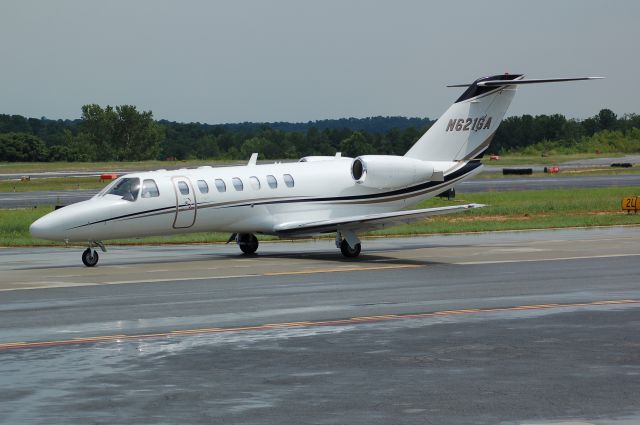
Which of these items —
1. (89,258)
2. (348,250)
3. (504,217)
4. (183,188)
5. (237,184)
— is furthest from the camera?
(504,217)

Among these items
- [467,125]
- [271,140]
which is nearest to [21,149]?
[271,140]

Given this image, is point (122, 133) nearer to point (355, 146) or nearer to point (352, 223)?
point (355, 146)

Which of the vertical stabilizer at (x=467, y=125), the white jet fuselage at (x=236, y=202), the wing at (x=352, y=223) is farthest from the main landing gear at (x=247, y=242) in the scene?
the vertical stabilizer at (x=467, y=125)

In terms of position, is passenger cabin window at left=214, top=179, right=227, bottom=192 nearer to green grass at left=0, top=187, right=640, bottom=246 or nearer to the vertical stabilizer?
the vertical stabilizer

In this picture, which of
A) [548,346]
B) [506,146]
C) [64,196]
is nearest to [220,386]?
[548,346]

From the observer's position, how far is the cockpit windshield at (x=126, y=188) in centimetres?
2977

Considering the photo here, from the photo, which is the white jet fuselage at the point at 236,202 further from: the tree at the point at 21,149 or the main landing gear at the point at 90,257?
the tree at the point at 21,149

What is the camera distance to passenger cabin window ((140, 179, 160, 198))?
29.9 metres

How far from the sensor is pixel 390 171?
1312 inches

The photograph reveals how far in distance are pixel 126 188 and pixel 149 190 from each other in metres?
0.60

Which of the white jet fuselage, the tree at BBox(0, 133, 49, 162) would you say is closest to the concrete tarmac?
the white jet fuselage

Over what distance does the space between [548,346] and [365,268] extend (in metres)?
12.3

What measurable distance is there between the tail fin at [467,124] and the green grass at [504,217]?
20.2 ft

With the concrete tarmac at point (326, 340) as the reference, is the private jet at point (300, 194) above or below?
above
